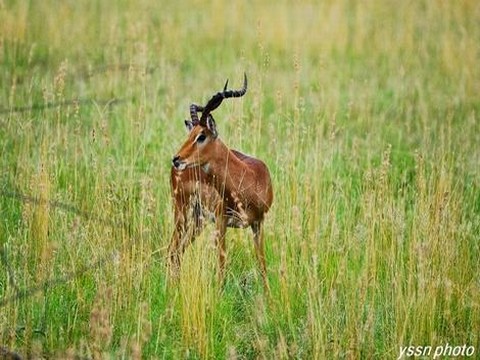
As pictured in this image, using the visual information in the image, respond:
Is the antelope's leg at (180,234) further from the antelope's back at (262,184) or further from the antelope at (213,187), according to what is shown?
the antelope's back at (262,184)

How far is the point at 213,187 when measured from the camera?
625 cm

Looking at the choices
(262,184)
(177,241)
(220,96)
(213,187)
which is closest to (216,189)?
(213,187)

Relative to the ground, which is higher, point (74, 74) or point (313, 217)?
point (74, 74)

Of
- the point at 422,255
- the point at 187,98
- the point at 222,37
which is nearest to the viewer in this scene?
the point at 422,255

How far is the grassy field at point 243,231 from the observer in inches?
201

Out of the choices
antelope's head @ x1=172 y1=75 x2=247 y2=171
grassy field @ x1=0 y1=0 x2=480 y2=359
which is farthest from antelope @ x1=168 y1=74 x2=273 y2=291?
grassy field @ x1=0 y1=0 x2=480 y2=359

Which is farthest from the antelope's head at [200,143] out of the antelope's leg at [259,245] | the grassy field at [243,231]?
the antelope's leg at [259,245]

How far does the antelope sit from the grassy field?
161mm

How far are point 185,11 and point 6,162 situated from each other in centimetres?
696

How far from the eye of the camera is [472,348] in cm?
506

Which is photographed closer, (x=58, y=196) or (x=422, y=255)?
(x=422, y=255)

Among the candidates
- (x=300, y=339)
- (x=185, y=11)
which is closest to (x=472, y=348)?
(x=300, y=339)

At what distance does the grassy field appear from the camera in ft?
16.8

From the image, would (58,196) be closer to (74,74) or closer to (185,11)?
(74,74)
